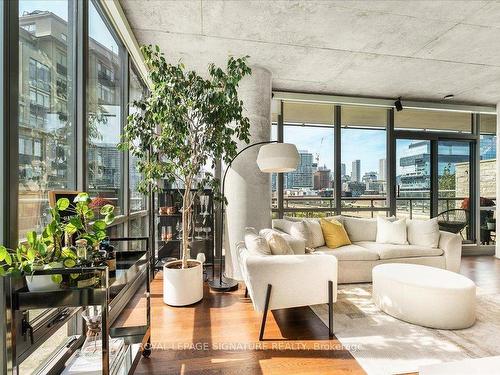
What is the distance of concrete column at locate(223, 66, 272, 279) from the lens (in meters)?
3.87

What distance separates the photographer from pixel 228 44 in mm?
3348

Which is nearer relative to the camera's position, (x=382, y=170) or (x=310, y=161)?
(x=310, y=161)

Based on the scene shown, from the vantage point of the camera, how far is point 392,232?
13.3 ft

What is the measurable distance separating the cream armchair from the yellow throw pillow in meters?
1.51

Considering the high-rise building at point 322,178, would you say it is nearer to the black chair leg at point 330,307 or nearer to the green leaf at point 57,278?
the black chair leg at point 330,307

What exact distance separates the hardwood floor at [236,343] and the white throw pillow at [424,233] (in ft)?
7.21

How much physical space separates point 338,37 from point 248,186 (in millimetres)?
2182

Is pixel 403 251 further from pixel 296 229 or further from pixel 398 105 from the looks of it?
pixel 398 105

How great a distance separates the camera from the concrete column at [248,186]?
3865 millimetres

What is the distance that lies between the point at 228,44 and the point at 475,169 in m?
5.60

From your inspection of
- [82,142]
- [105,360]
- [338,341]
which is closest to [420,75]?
[338,341]

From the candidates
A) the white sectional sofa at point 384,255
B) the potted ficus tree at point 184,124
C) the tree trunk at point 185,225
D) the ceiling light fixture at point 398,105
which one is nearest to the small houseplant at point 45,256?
the potted ficus tree at point 184,124

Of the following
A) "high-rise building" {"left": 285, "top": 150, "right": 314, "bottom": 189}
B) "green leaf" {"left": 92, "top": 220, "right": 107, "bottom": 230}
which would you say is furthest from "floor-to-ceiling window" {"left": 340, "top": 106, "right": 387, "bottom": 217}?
"green leaf" {"left": 92, "top": 220, "right": 107, "bottom": 230}

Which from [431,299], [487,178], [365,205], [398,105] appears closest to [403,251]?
[431,299]
